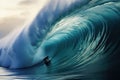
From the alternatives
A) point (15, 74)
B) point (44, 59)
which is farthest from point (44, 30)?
point (15, 74)

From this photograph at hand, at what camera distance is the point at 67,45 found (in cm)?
186

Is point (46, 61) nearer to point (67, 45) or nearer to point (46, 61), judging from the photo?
point (46, 61)

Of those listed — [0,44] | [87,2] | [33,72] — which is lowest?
[33,72]

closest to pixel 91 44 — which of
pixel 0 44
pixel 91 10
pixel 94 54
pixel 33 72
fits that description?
pixel 94 54

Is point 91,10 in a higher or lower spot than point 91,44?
higher

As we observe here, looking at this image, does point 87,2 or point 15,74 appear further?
point 87,2

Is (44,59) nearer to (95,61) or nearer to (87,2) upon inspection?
(95,61)

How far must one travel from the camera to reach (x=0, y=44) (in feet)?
6.01

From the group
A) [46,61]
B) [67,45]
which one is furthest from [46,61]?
[67,45]

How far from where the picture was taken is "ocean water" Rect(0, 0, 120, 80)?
71.2 inches

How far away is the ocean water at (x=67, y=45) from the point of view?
181 centimetres

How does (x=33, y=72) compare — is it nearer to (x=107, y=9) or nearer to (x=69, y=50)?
(x=69, y=50)

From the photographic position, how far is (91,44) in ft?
6.05

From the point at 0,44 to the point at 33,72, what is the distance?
0.73 ft
